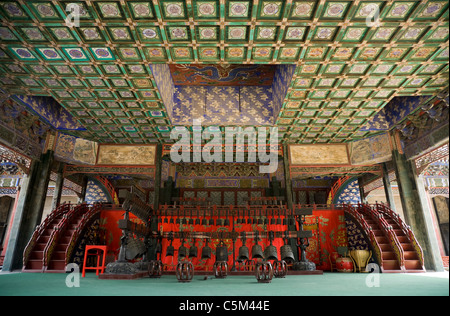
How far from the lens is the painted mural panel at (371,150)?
32.1 ft

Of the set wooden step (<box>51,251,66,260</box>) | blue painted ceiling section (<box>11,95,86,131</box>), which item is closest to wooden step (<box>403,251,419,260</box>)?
wooden step (<box>51,251,66,260</box>)

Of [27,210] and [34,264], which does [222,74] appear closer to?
[27,210]

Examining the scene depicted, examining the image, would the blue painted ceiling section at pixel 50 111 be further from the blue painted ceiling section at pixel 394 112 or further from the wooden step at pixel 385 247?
the wooden step at pixel 385 247

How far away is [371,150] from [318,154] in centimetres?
201

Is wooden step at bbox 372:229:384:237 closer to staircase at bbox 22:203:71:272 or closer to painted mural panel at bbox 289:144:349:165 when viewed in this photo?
painted mural panel at bbox 289:144:349:165

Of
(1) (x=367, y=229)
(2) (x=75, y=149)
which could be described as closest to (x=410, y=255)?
(1) (x=367, y=229)

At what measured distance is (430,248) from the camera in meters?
8.02

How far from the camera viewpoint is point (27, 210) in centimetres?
839

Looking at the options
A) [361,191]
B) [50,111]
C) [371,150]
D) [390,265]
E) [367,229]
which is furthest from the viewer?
[361,191]

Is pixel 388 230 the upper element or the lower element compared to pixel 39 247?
upper

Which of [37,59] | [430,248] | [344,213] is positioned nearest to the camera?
[37,59]

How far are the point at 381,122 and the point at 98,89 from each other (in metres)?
9.94
